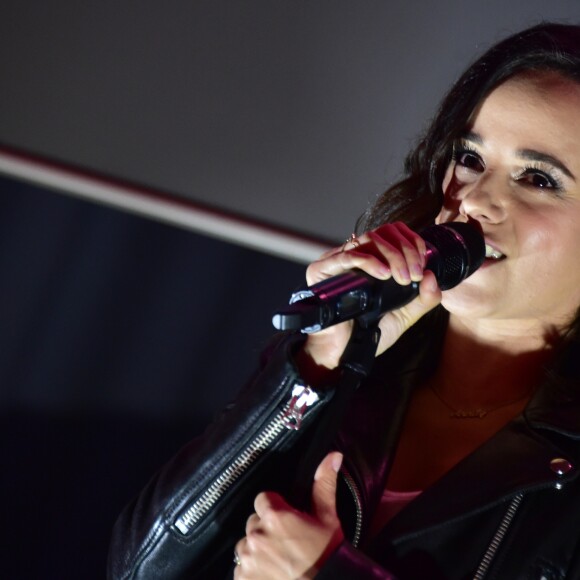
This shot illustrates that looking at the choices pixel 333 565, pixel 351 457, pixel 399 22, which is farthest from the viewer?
pixel 399 22

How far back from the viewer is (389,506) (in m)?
1.37

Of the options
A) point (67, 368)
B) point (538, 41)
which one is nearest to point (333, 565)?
point (538, 41)

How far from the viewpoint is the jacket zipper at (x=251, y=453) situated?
1.25 metres

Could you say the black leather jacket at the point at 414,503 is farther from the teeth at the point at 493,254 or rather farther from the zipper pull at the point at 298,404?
the teeth at the point at 493,254

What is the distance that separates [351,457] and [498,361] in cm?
28

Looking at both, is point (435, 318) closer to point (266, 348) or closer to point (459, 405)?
point (459, 405)

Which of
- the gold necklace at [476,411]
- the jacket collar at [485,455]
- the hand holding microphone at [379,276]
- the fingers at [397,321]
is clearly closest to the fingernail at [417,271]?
the hand holding microphone at [379,276]

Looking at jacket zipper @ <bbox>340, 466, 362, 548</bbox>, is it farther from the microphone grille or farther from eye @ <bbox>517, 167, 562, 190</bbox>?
eye @ <bbox>517, 167, 562, 190</bbox>

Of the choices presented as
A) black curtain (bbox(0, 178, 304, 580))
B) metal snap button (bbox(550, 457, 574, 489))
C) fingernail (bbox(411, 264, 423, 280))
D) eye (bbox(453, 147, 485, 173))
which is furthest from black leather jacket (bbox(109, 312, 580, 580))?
black curtain (bbox(0, 178, 304, 580))

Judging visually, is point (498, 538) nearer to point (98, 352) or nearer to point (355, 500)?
point (355, 500)

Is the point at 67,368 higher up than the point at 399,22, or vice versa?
the point at 399,22

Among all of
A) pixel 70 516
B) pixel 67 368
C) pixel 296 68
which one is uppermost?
pixel 296 68

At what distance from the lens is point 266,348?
1526 millimetres

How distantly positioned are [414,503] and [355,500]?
3.5 inches
